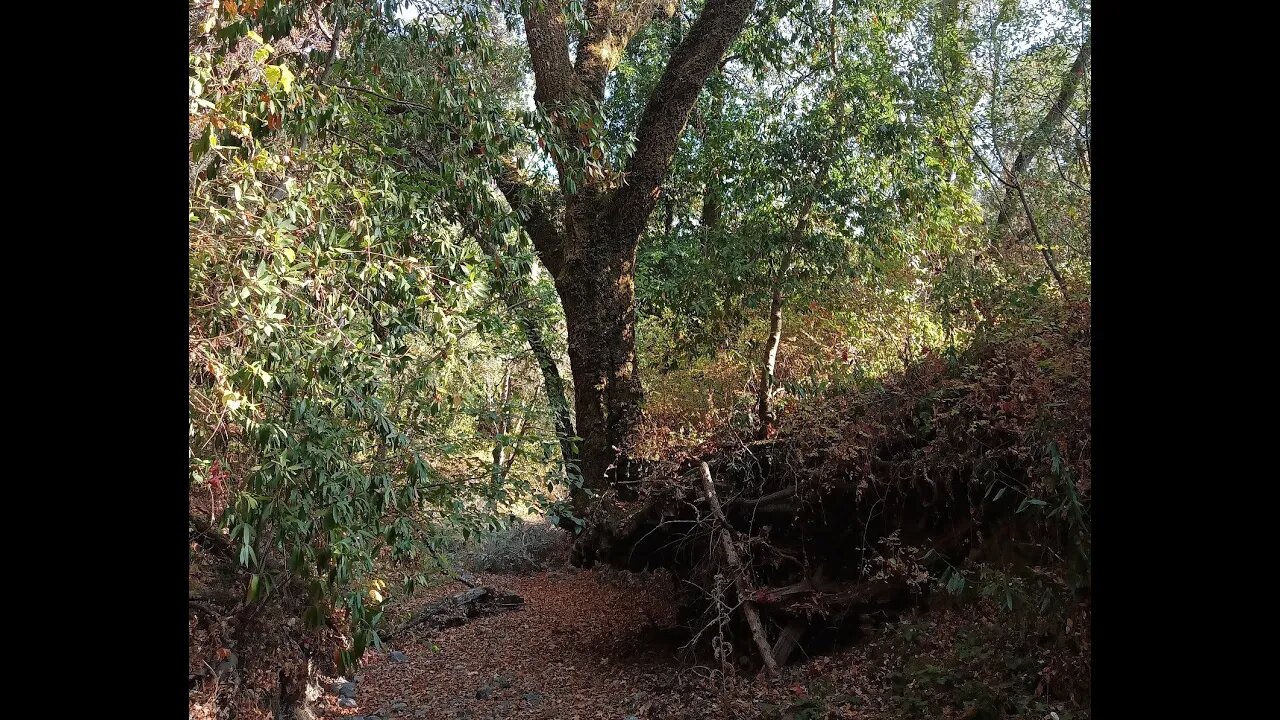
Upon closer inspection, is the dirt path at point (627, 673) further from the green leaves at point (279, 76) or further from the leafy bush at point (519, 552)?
the green leaves at point (279, 76)

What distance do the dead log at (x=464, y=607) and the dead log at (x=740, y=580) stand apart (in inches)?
206

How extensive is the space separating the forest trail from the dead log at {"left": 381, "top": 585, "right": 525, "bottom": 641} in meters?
0.21

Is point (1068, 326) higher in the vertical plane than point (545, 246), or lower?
lower

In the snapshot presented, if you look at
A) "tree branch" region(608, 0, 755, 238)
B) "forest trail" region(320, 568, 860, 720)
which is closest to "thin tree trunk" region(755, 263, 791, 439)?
"tree branch" region(608, 0, 755, 238)

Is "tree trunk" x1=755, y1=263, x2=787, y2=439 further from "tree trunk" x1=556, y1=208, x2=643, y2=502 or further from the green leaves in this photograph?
the green leaves

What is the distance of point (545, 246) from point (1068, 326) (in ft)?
19.5

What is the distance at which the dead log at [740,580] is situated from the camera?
274 inches

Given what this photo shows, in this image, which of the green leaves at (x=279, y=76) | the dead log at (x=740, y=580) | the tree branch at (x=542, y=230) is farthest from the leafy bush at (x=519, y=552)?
the green leaves at (x=279, y=76)

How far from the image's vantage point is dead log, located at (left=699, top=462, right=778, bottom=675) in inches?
274

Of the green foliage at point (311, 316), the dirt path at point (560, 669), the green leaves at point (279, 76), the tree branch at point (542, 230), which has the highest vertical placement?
the tree branch at point (542, 230)
